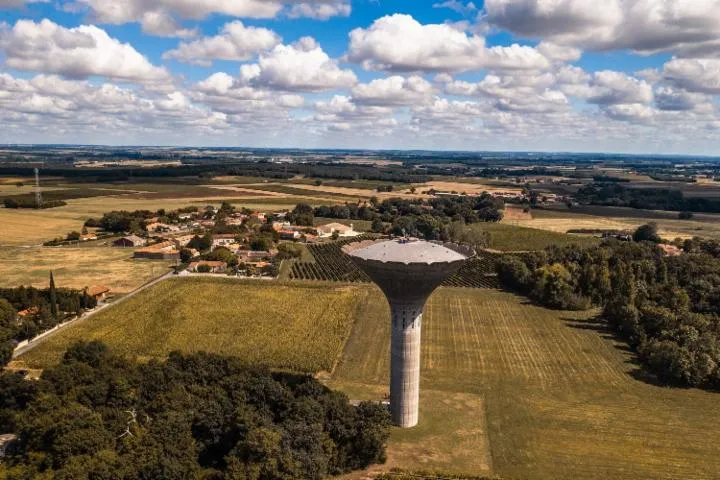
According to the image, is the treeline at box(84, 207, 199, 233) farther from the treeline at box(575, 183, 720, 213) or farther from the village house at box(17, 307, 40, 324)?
the treeline at box(575, 183, 720, 213)

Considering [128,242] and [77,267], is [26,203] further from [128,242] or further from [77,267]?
[77,267]

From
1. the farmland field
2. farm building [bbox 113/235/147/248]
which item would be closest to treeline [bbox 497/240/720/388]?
the farmland field

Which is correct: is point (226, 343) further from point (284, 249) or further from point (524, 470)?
point (284, 249)

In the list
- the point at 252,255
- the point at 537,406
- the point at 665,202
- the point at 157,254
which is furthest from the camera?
the point at 665,202

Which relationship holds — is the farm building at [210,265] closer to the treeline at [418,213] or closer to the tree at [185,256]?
the tree at [185,256]

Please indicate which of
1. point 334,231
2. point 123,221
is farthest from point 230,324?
point 123,221

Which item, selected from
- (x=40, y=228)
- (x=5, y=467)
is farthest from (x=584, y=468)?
(x=40, y=228)
